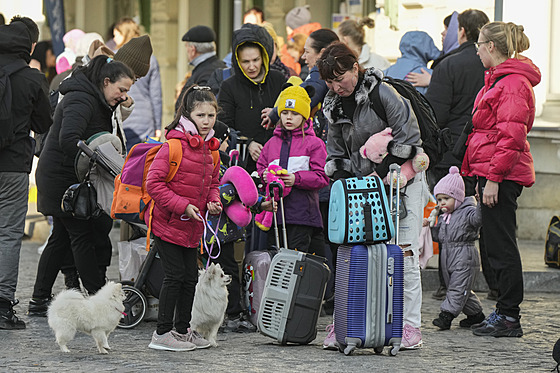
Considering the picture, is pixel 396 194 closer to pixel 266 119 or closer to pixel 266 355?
pixel 266 355

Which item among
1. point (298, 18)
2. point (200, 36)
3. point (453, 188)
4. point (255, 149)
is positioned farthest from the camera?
point (298, 18)

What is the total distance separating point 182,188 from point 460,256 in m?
2.17

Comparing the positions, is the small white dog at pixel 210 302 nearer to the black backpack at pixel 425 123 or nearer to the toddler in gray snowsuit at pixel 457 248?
the black backpack at pixel 425 123

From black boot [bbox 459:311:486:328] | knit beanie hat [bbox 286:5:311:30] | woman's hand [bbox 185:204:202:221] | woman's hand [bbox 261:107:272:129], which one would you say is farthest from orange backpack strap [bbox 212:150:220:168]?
knit beanie hat [bbox 286:5:311:30]

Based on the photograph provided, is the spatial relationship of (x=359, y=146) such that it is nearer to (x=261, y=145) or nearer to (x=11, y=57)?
(x=261, y=145)

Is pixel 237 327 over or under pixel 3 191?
under

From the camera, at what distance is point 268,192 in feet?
26.0

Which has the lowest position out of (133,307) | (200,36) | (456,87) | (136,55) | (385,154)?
(133,307)

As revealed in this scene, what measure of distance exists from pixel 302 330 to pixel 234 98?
2.17m

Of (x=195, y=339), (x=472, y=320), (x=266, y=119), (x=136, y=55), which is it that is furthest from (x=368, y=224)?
(x=136, y=55)

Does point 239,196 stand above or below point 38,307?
above

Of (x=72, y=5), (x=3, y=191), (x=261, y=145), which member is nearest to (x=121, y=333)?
(x=3, y=191)

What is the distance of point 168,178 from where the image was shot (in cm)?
704

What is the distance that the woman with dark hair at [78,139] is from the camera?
804 centimetres
